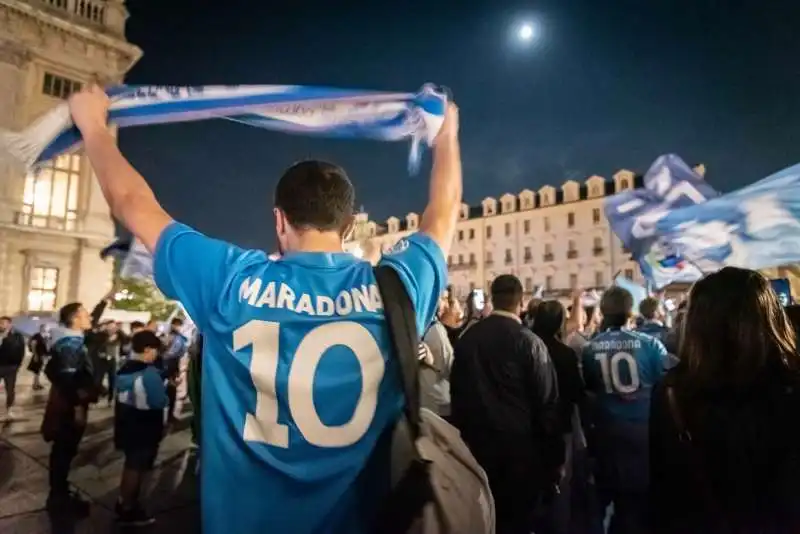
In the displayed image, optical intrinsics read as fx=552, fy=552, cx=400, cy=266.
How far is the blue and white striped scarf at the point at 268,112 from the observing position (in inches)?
92.4

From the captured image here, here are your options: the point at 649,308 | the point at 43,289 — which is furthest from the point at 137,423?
the point at 43,289

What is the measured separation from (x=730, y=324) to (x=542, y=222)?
5536 cm

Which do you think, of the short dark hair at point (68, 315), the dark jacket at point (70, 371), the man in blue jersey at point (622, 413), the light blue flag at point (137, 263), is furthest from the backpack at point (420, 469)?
the light blue flag at point (137, 263)

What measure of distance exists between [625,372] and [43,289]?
27.8 m

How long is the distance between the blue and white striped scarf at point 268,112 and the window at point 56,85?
2856 centimetres

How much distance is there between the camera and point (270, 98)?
8.38 feet

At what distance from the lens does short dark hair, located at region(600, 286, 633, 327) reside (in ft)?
15.5

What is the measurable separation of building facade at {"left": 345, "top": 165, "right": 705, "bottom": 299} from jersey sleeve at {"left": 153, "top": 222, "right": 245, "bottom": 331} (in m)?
47.3

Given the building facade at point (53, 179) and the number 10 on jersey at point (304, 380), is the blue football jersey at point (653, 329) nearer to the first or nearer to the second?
the number 10 on jersey at point (304, 380)

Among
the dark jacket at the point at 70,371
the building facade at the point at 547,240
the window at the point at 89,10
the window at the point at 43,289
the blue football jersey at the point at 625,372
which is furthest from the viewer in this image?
the building facade at the point at 547,240

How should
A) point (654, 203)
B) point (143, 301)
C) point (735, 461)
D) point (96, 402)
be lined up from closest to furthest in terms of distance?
point (735, 461) < point (96, 402) < point (654, 203) < point (143, 301)

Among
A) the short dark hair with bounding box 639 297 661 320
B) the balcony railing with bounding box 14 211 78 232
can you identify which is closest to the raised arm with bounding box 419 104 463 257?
the short dark hair with bounding box 639 297 661 320

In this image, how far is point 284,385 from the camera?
1.49 meters

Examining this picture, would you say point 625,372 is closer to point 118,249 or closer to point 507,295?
point 507,295
